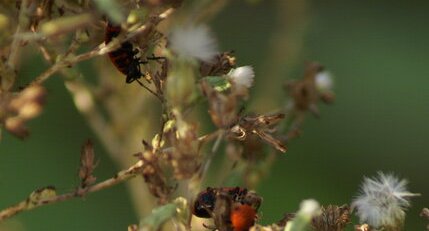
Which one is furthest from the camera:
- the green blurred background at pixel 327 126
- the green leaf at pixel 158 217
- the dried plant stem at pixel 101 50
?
the green blurred background at pixel 327 126

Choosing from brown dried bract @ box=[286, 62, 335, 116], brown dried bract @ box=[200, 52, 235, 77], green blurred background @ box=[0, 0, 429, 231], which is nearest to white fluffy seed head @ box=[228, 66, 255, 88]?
brown dried bract @ box=[200, 52, 235, 77]

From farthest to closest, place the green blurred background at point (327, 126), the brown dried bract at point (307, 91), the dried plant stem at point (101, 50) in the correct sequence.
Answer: the green blurred background at point (327, 126) < the brown dried bract at point (307, 91) < the dried plant stem at point (101, 50)

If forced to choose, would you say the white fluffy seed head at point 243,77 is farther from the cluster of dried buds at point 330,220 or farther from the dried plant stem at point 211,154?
the cluster of dried buds at point 330,220

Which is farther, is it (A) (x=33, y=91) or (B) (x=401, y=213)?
(B) (x=401, y=213)

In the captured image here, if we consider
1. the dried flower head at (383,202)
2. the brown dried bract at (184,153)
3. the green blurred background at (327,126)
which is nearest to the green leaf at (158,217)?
the brown dried bract at (184,153)

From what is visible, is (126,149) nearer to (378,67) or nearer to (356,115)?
(356,115)

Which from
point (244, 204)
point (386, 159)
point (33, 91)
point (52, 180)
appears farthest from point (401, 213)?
point (386, 159)
